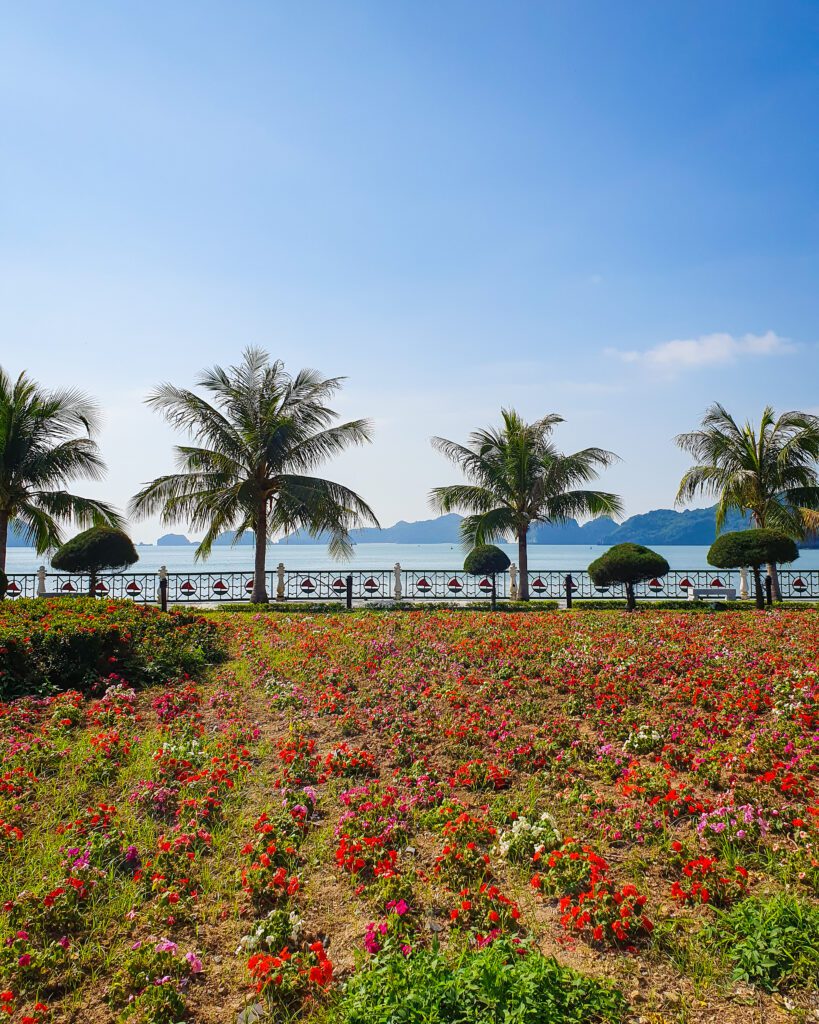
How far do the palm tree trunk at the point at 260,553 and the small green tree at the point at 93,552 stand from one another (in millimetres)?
4213

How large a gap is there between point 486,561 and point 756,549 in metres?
9.04

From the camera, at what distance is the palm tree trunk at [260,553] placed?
23.8m

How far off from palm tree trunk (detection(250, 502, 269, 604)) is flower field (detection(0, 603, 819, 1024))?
567 inches

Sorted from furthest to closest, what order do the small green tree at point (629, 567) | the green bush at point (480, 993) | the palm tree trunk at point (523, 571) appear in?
1. the palm tree trunk at point (523, 571)
2. the small green tree at point (629, 567)
3. the green bush at point (480, 993)

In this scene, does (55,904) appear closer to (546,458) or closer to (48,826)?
(48,826)

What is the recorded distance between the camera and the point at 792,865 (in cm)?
447

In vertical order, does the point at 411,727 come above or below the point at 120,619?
below

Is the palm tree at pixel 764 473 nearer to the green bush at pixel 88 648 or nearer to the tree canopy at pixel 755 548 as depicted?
the tree canopy at pixel 755 548

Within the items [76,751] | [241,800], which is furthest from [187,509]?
[241,800]

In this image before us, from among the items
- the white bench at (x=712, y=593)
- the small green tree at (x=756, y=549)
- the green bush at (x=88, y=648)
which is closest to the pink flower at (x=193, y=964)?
the green bush at (x=88, y=648)

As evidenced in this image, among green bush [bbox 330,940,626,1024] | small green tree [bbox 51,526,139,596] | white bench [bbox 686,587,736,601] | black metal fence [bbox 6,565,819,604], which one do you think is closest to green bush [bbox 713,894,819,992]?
green bush [bbox 330,940,626,1024]

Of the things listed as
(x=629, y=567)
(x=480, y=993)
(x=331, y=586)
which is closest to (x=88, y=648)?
(x=480, y=993)

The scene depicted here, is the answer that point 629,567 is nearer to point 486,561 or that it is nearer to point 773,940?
point 486,561

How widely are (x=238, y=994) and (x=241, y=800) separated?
2.34 metres
